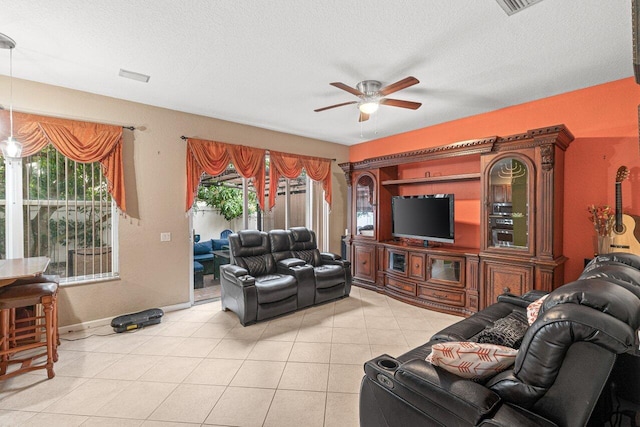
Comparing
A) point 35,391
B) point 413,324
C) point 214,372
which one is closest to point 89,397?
point 35,391

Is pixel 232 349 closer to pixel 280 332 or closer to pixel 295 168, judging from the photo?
pixel 280 332

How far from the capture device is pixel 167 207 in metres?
3.93

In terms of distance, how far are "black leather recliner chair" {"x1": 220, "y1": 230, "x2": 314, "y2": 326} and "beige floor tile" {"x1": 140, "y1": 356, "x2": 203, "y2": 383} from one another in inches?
32.3

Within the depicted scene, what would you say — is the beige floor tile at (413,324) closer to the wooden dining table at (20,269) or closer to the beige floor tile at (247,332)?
the beige floor tile at (247,332)

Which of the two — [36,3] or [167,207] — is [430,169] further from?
[36,3]

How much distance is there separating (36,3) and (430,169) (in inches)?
192

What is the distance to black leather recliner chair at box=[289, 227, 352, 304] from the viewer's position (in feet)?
13.7

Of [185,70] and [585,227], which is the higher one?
[185,70]

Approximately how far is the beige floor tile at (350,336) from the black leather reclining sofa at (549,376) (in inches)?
66.5

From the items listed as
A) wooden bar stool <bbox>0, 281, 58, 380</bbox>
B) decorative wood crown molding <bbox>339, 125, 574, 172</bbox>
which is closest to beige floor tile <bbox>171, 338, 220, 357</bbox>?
wooden bar stool <bbox>0, 281, 58, 380</bbox>

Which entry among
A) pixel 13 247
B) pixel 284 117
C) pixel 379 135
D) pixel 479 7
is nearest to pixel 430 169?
pixel 379 135

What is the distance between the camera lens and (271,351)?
2.85 meters

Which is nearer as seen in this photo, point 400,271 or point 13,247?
point 13,247

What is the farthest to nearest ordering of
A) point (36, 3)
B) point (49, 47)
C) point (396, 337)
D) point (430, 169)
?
point (430, 169)
point (396, 337)
point (49, 47)
point (36, 3)
